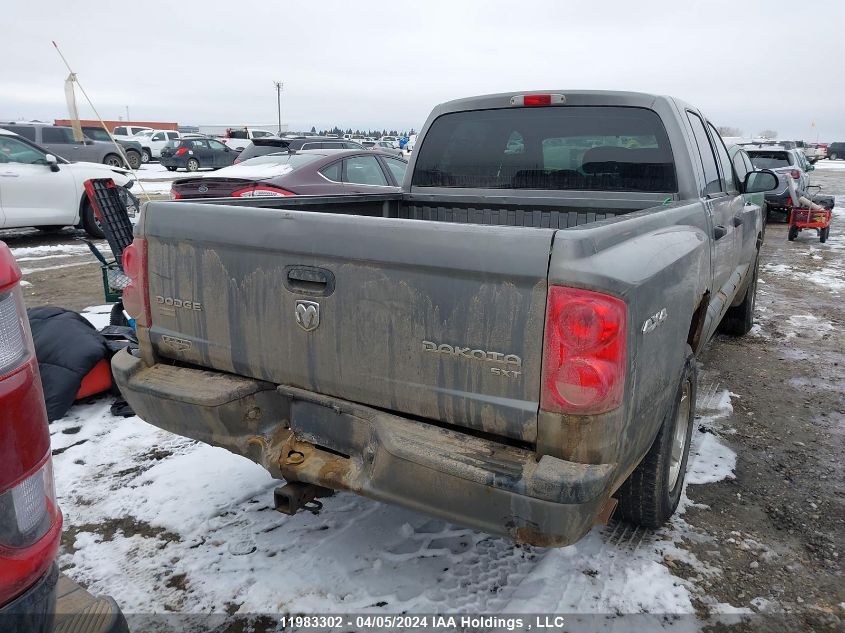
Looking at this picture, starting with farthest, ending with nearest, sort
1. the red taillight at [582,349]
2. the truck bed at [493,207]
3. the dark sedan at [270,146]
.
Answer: the dark sedan at [270,146] → the truck bed at [493,207] → the red taillight at [582,349]

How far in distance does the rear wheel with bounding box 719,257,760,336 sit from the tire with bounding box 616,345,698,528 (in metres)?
3.35

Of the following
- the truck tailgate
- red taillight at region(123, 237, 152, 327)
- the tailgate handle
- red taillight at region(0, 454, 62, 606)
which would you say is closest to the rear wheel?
the truck tailgate

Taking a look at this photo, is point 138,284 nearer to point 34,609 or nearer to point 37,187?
point 34,609

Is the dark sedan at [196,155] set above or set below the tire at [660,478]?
above

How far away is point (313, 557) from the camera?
2740mm

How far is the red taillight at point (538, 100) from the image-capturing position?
3811 mm

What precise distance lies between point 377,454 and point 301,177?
634 cm

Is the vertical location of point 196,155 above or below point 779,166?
below

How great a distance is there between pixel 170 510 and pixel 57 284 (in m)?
5.88

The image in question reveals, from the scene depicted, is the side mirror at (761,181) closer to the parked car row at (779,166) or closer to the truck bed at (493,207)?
the truck bed at (493,207)

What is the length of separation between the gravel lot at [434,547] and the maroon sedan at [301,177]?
4.04m

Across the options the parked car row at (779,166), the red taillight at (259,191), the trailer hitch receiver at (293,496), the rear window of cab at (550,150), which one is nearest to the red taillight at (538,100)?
the rear window of cab at (550,150)

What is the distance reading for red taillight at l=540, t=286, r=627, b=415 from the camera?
6.11ft

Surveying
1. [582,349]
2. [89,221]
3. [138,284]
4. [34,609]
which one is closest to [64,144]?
[89,221]
